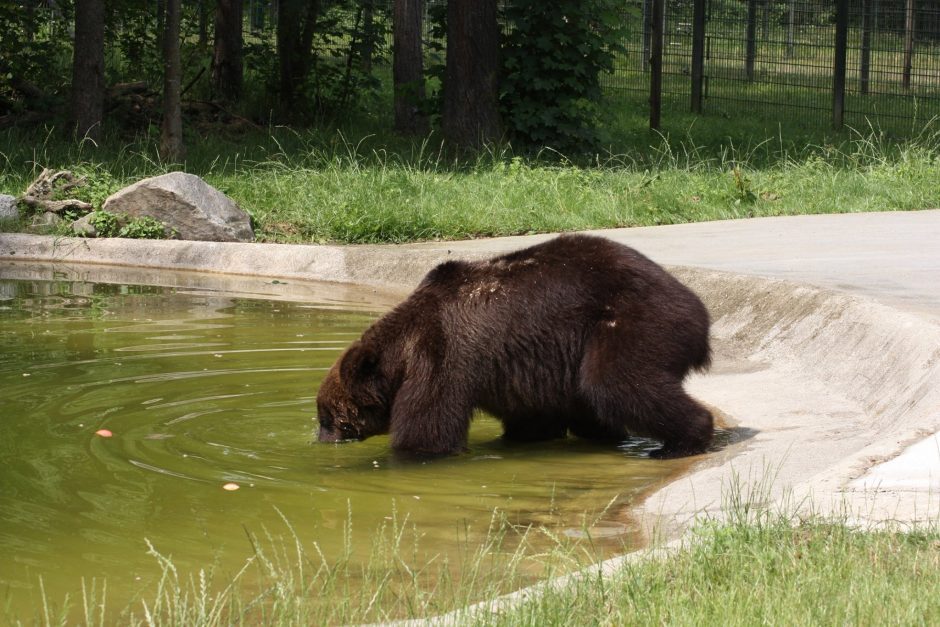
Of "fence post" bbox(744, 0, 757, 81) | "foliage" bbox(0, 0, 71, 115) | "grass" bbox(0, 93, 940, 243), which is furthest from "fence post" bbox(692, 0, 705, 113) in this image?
"foliage" bbox(0, 0, 71, 115)

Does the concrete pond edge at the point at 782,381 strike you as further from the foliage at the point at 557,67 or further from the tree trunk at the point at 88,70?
the foliage at the point at 557,67

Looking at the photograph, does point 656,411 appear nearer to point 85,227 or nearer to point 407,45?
point 85,227

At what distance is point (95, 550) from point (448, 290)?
2200mm

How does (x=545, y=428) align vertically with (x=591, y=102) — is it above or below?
below

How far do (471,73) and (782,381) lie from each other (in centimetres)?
1033

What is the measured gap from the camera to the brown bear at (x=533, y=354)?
5512 millimetres

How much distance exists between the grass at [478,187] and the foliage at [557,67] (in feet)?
1.47

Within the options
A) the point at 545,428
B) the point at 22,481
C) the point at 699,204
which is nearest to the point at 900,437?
the point at 545,428

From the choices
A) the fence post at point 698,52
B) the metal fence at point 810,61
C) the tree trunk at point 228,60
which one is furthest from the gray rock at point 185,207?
the fence post at point 698,52

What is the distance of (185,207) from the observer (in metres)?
11.8

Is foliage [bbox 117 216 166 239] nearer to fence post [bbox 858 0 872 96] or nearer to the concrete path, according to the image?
the concrete path

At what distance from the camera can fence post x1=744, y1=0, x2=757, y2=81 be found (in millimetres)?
21625

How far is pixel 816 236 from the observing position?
419 inches

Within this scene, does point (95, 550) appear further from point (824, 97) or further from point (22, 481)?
point (824, 97)
